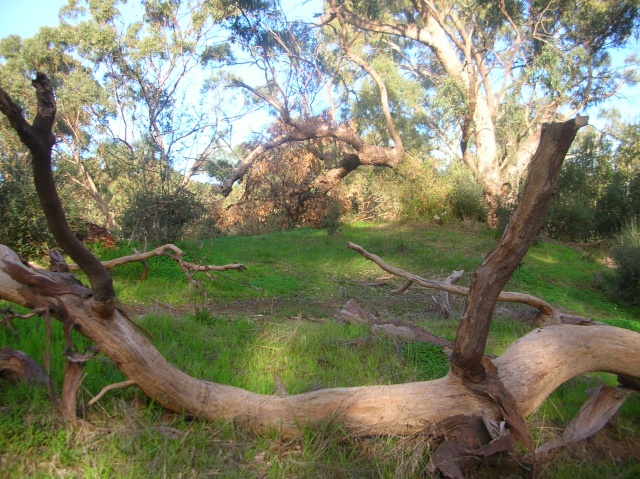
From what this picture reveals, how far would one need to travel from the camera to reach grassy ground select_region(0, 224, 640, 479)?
2.64 meters

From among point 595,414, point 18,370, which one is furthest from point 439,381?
point 18,370

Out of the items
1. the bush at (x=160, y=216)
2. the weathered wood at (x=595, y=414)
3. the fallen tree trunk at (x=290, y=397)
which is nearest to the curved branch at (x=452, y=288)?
the weathered wood at (x=595, y=414)

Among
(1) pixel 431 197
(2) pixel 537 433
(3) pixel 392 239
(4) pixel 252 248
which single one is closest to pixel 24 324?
(2) pixel 537 433

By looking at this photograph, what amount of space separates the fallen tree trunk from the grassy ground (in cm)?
10

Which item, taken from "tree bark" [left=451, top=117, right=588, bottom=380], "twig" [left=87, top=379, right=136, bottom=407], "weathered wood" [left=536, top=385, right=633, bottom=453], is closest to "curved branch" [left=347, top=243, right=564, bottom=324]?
"weathered wood" [left=536, top=385, right=633, bottom=453]

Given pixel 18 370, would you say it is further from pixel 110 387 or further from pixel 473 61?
pixel 473 61

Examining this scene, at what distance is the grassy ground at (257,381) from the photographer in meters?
2.64

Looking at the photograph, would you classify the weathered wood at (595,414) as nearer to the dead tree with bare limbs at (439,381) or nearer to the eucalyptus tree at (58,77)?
the dead tree with bare limbs at (439,381)

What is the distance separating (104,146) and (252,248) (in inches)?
531

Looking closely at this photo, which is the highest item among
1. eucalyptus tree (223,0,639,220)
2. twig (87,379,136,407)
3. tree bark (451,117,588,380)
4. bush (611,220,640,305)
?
eucalyptus tree (223,0,639,220)

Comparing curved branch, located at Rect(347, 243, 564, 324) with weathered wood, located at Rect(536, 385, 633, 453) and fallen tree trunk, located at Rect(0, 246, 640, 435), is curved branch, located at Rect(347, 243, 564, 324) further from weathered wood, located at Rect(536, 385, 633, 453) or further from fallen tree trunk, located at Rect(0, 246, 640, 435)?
fallen tree trunk, located at Rect(0, 246, 640, 435)

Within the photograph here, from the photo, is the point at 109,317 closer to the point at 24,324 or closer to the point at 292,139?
the point at 24,324

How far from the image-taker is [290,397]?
3.14 meters

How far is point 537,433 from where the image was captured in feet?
10.5
